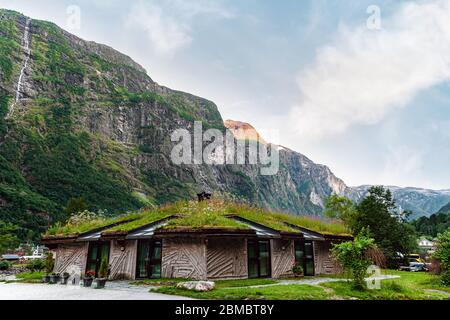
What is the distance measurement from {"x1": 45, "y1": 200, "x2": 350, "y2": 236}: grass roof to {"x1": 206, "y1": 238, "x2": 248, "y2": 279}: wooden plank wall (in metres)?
0.82

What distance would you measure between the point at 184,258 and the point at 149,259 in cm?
180

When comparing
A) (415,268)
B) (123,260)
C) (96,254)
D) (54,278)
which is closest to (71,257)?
(96,254)

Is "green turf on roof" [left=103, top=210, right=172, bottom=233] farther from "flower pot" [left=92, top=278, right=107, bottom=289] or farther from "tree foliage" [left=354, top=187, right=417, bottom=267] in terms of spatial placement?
"tree foliage" [left=354, top=187, right=417, bottom=267]

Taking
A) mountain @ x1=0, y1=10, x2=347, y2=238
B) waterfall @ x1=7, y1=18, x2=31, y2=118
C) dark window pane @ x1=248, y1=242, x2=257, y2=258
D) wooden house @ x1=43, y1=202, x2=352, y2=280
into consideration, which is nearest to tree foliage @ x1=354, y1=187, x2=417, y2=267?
wooden house @ x1=43, y1=202, x2=352, y2=280

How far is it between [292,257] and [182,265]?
6021mm

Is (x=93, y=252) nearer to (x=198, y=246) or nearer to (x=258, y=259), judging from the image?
(x=198, y=246)

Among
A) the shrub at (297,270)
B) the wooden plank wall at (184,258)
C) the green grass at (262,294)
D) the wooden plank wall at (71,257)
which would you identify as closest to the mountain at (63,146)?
the wooden plank wall at (71,257)

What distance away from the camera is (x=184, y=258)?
15.6 meters

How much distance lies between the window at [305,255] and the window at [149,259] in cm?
730

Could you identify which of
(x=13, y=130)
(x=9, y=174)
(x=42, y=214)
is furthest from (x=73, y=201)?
(x=13, y=130)
